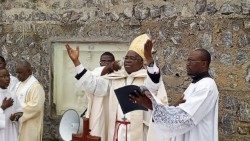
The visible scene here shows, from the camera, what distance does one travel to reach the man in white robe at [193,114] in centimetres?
430

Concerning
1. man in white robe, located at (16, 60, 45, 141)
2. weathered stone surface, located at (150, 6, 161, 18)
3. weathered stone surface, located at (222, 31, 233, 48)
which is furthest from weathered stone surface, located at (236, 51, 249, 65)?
man in white robe, located at (16, 60, 45, 141)

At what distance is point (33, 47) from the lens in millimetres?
8297

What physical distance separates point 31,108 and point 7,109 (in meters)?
0.80

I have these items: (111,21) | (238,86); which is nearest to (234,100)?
(238,86)

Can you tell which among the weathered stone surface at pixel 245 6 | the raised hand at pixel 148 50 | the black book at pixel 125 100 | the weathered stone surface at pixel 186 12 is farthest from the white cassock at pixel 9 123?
the weathered stone surface at pixel 245 6

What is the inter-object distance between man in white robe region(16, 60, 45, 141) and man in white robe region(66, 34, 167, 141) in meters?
1.41

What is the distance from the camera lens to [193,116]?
14.1 ft

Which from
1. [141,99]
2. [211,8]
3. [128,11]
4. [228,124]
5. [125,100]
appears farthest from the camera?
[128,11]

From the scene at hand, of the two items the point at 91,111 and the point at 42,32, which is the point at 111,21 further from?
the point at 91,111

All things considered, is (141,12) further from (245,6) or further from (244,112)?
(244,112)

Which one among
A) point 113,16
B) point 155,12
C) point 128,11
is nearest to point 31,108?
point 113,16

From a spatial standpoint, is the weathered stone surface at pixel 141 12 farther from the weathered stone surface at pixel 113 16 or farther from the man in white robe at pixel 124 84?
the man in white robe at pixel 124 84

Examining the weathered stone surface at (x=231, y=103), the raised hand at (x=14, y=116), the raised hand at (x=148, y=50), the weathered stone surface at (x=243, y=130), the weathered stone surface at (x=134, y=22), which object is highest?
the weathered stone surface at (x=134, y=22)

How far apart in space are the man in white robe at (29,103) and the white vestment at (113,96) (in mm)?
1396
